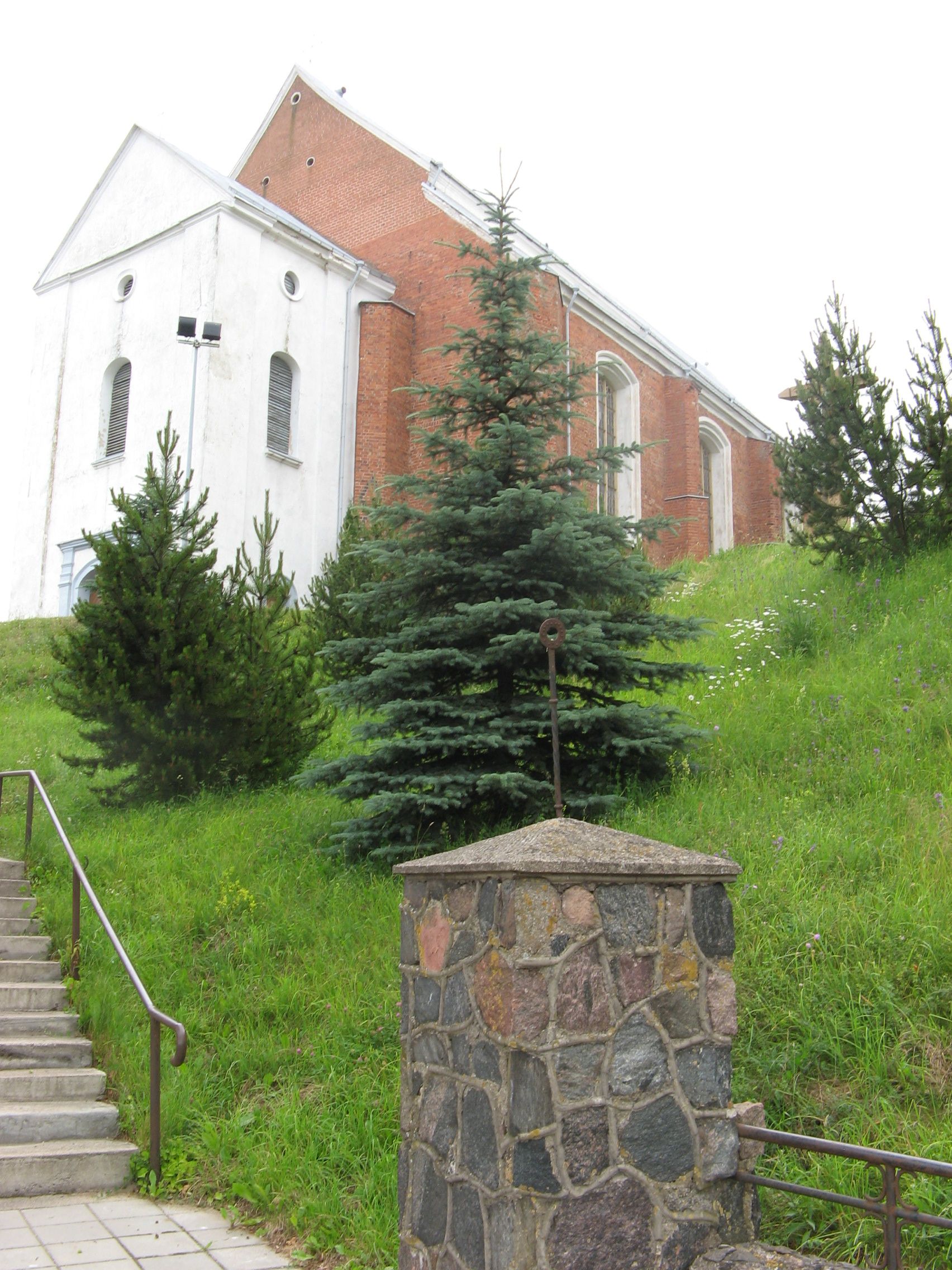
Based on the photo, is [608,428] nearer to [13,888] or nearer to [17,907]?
[13,888]

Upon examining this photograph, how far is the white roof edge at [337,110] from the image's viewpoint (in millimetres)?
23516

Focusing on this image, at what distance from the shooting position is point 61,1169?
5.30m

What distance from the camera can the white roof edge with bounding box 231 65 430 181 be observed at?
23516mm

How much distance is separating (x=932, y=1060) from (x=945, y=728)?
3694 millimetres

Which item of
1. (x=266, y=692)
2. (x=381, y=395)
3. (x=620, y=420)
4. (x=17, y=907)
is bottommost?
(x=17, y=907)

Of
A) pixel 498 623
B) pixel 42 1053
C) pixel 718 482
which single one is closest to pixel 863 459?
pixel 498 623

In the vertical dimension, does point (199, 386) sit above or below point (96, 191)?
below

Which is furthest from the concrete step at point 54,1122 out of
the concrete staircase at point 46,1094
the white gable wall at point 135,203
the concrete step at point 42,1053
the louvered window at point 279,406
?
the white gable wall at point 135,203

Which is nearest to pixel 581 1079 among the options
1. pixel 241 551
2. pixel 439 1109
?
pixel 439 1109

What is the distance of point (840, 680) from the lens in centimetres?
938

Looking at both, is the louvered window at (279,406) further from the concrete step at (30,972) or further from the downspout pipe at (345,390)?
the concrete step at (30,972)

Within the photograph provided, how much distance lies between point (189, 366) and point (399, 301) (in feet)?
17.4

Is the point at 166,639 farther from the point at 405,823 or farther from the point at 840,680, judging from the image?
the point at 840,680

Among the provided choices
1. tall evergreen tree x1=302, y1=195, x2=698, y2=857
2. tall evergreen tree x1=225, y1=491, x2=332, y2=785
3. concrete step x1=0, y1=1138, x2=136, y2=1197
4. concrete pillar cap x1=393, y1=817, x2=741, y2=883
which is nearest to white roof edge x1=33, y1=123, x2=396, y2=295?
tall evergreen tree x1=225, y1=491, x2=332, y2=785
